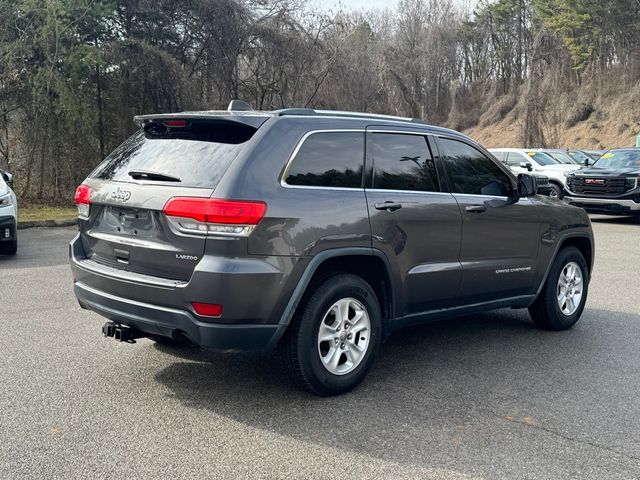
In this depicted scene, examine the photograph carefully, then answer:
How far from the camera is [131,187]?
15.3ft

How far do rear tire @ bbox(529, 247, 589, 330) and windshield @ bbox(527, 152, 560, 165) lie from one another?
15786 millimetres

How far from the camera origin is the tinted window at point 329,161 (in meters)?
4.64

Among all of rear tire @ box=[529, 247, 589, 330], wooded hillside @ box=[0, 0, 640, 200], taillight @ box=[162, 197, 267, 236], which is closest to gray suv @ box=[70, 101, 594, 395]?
taillight @ box=[162, 197, 267, 236]

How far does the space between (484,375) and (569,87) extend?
170ft

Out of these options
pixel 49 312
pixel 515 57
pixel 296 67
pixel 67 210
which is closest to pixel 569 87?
pixel 515 57

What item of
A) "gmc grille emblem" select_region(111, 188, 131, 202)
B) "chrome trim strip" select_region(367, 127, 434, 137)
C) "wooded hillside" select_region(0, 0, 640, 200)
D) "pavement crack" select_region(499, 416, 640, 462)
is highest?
"wooded hillside" select_region(0, 0, 640, 200)

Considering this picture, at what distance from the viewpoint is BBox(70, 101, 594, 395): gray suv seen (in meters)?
4.29

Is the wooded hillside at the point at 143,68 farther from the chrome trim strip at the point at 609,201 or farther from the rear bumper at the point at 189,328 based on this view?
the rear bumper at the point at 189,328

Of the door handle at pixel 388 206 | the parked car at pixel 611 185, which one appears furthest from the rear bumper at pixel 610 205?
the door handle at pixel 388 206

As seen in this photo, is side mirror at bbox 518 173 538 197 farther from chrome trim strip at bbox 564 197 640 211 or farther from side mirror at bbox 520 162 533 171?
Result: side mirror at bbox 520 162 533 171

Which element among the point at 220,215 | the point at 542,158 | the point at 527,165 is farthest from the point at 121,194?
the point at 542,158

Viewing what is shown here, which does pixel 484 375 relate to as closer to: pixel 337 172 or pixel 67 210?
pixel 337 172

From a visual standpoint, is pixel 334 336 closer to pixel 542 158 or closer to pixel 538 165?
pixel 538 165

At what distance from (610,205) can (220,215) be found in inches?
601
